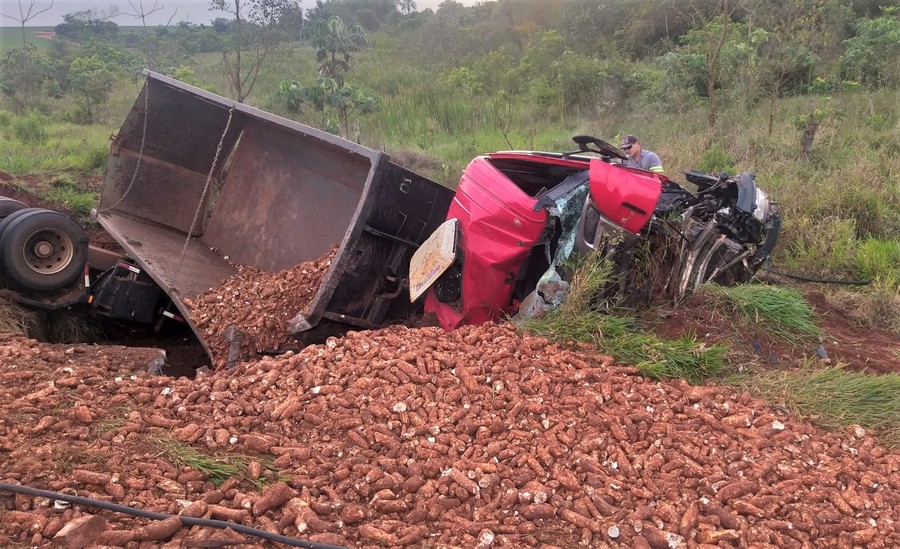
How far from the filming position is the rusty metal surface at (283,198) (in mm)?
5051

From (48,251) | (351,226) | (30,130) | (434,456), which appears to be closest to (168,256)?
(48,251)

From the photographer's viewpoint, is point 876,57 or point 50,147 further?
point 876,57

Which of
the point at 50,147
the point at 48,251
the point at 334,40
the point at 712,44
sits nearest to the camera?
the point at 48,251

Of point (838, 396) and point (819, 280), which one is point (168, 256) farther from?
point (819, 280)

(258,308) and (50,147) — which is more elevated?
(50,147)

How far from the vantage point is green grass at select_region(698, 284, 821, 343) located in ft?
13.0

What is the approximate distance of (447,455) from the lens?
256 centimetres

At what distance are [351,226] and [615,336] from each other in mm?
1715

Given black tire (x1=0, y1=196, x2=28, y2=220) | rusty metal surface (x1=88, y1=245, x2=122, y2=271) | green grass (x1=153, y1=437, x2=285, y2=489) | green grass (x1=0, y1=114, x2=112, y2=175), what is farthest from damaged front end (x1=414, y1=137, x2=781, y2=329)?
green grass (x1=0, y1=114, x2=112, y2=175)

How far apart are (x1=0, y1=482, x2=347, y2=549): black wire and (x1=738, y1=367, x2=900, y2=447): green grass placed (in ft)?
7.13

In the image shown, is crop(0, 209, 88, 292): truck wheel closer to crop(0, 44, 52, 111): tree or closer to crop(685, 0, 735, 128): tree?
crop(685, 0, 735, 128): tree

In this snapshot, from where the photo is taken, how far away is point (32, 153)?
344 inches

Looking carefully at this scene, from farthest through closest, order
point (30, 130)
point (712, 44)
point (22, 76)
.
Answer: point (22, 76) → point (30, 130) → point (712, 44)

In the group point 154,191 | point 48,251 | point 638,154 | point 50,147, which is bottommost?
point 48,251
